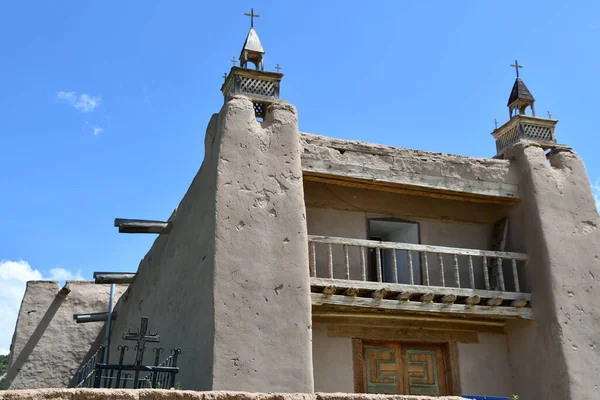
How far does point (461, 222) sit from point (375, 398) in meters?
7.19

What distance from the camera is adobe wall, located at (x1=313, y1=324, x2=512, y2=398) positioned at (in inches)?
417

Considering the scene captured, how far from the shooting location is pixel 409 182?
36.1 feet

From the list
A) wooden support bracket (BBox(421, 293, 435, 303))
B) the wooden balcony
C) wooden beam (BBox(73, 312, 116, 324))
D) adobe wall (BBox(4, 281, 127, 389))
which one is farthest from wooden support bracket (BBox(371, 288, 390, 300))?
adobe wall (BBox(4, 281, 127, 389))

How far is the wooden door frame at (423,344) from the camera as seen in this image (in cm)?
1080

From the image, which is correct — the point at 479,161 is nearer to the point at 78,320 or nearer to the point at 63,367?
the point at 78,320

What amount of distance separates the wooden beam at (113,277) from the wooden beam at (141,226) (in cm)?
242

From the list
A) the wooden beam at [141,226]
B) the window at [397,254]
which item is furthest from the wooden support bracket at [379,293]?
the wooden beam at [141,226]

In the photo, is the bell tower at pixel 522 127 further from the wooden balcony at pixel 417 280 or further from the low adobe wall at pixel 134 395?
the low adobe wall at pixel 134 395

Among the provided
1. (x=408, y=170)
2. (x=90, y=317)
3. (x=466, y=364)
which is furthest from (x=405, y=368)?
(x=90, y=317)

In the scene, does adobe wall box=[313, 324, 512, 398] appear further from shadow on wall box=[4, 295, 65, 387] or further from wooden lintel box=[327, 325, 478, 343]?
shadow on wall box=[4, 295, 65, 387]

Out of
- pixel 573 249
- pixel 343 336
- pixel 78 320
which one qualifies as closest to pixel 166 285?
pixel 343 336

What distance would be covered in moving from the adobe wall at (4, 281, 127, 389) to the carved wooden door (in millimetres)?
8162

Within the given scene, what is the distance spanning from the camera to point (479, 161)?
1156cm

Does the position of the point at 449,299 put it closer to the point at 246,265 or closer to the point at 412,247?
the point at 412,247
